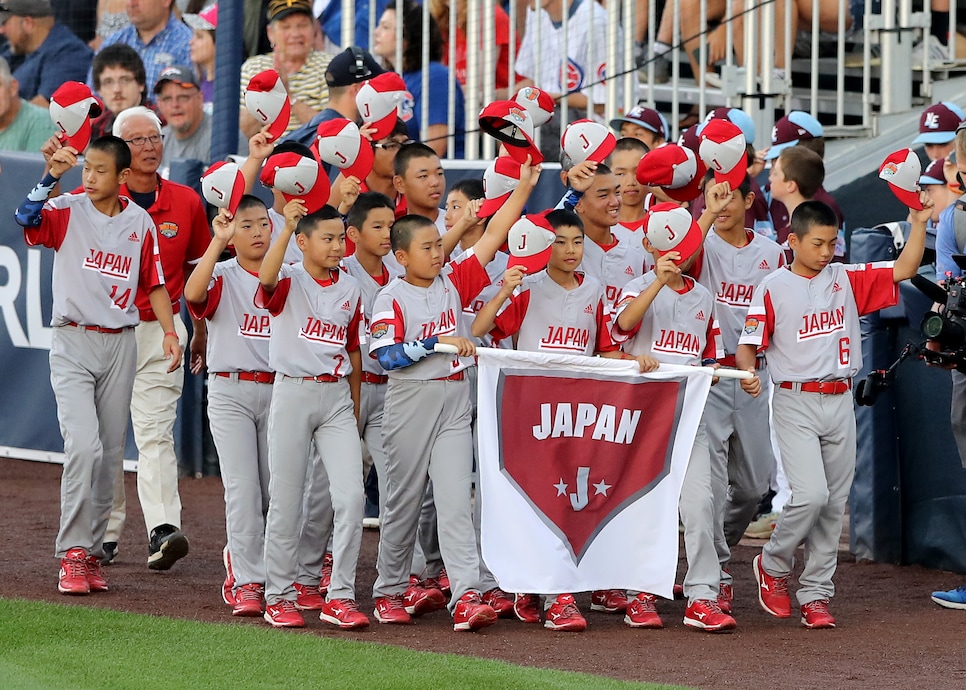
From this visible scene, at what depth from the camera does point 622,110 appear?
9805 mm

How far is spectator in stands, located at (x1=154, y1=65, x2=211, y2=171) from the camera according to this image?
1034 cm

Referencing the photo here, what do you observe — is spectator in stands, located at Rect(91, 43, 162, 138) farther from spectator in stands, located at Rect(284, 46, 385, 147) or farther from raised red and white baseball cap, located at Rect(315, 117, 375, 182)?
raised red and white baseball cap, located at Rect(315, 117, 375, 182)

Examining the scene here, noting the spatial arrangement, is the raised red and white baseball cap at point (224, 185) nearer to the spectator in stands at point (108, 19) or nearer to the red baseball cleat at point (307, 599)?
the red baseball cleat at point (307, 599)

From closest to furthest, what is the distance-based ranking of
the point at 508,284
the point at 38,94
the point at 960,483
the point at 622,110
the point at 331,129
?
the point at 508,284, the point at 331,129, the point at 960,483, the point at 622,110, the point at 38,94

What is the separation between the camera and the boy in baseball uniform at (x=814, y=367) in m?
6.11

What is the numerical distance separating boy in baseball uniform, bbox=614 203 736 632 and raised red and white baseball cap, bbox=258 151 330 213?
4.16ft

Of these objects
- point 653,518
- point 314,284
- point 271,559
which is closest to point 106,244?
point 314,284

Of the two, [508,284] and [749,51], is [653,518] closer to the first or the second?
[508,284]

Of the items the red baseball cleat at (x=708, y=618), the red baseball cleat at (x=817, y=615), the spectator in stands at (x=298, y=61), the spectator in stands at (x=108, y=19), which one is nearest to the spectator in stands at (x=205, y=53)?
the spectator in stands at (x=108, y=19)

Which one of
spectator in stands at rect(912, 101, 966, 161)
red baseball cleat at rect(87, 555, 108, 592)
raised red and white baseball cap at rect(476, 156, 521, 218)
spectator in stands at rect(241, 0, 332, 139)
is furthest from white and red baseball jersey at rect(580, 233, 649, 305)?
spectator in stands at rect(241, 0, 332, 139)

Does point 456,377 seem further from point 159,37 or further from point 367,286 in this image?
point 159,37

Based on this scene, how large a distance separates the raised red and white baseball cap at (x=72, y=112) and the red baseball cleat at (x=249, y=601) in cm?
189

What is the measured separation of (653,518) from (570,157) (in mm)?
1502

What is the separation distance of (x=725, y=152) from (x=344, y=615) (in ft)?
7.59
